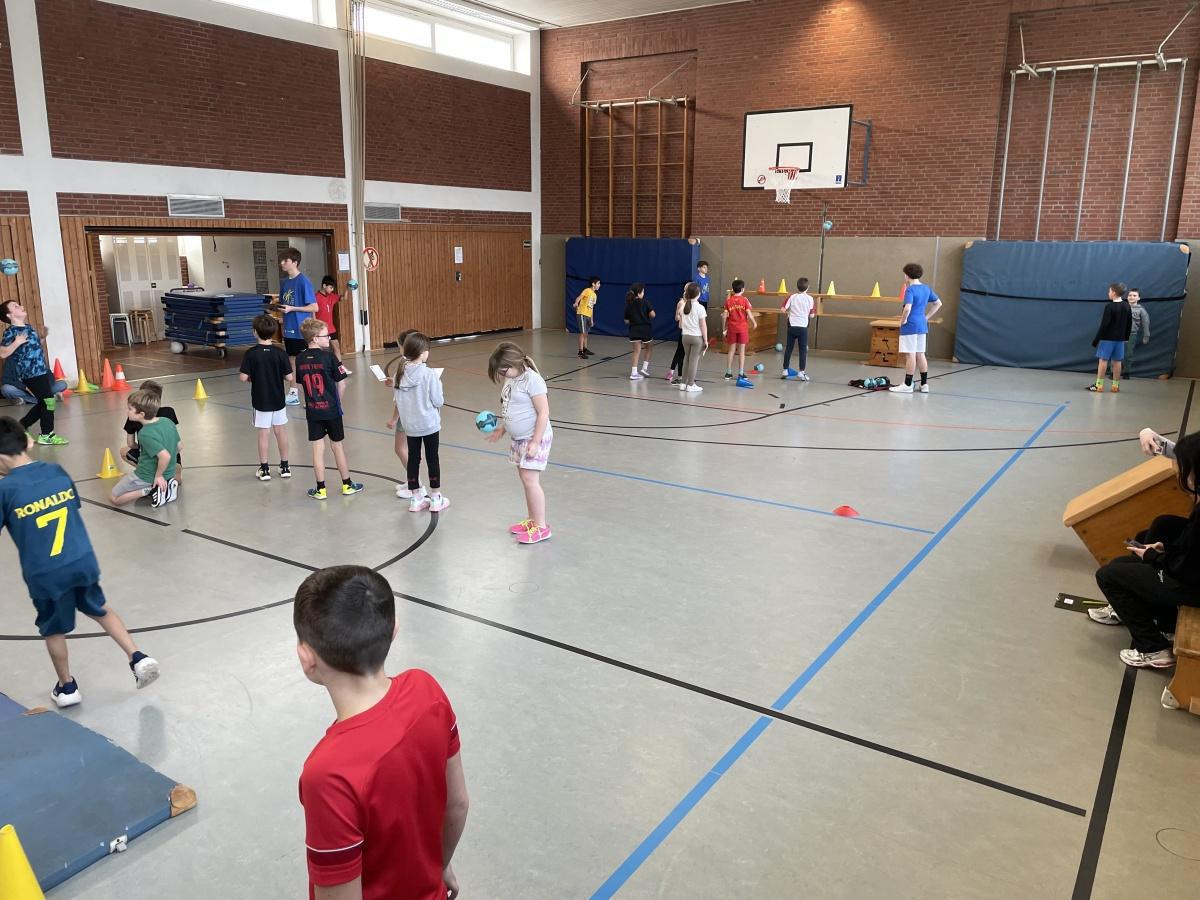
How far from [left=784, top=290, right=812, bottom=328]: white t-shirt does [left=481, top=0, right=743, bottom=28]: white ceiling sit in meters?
8.03

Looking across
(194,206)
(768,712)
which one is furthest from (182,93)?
(768,712)

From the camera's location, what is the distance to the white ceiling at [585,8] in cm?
1781

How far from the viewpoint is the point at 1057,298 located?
15133 mm

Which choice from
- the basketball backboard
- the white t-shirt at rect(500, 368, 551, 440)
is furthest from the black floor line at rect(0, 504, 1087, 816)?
the basketball backboard

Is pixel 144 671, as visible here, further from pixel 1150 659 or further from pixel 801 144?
pixel 801 144

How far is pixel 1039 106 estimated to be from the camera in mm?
15414

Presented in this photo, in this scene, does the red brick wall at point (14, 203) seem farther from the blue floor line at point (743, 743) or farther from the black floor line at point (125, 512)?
the blue floor line at point (743, 743)

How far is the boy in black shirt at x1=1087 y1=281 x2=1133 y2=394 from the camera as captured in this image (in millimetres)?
13031

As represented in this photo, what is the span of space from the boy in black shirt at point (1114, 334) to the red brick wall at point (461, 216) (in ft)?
41.7

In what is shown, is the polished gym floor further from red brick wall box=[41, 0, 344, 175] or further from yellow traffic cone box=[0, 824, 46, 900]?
red brick wall box=[41, 0, 344, 175]

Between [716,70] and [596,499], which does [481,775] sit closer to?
[596,499]

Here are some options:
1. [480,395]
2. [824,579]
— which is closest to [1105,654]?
[824,579]

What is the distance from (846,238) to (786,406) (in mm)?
6924

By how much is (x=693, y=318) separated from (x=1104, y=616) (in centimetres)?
805
